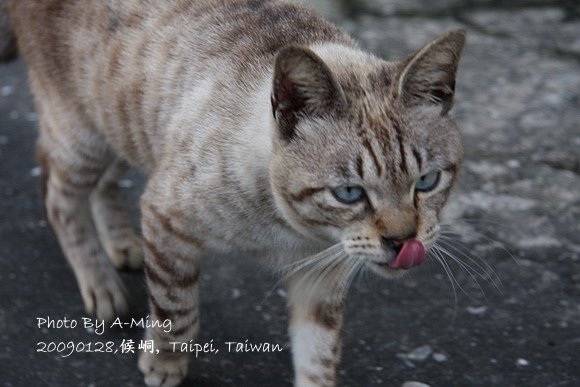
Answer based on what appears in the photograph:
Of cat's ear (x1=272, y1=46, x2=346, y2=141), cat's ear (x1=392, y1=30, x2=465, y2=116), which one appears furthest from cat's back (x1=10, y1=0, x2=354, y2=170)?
cat's ear (x1=392, y1=30, x2=465, y2=116)

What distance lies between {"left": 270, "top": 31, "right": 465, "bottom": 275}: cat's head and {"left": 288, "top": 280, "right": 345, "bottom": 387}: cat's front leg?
0.39 metres

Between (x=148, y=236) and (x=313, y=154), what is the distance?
675 millimetres

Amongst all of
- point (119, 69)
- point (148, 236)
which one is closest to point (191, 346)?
point (148, 236)

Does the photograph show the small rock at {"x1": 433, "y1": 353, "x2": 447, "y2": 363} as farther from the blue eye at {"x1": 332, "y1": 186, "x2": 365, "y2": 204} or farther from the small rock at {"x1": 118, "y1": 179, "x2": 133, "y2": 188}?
the small rock at {"x1": 118, "y1": 179, "x2": 133, "y2": 188}

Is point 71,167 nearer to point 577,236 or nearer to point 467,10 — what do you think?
point 577,236

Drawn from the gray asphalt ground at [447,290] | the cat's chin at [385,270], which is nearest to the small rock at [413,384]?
the gray asphalt ground at [447,290]

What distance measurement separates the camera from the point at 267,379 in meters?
3.46

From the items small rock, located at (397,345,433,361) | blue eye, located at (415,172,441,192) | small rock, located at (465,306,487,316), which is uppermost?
blue eye, located at (415,172,441,192)

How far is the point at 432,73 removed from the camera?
282cm

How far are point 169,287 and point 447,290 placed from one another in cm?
128

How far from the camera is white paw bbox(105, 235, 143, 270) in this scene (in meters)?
4.10

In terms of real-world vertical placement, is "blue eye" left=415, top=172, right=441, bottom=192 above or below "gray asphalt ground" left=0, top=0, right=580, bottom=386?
above

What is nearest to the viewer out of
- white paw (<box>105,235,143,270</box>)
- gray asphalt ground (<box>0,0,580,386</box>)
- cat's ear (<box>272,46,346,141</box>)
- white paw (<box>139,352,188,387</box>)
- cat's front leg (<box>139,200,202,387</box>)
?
cat's ear (<box>272,46,346,141</box>)

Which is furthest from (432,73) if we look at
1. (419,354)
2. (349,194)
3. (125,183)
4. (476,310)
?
(125,183)
